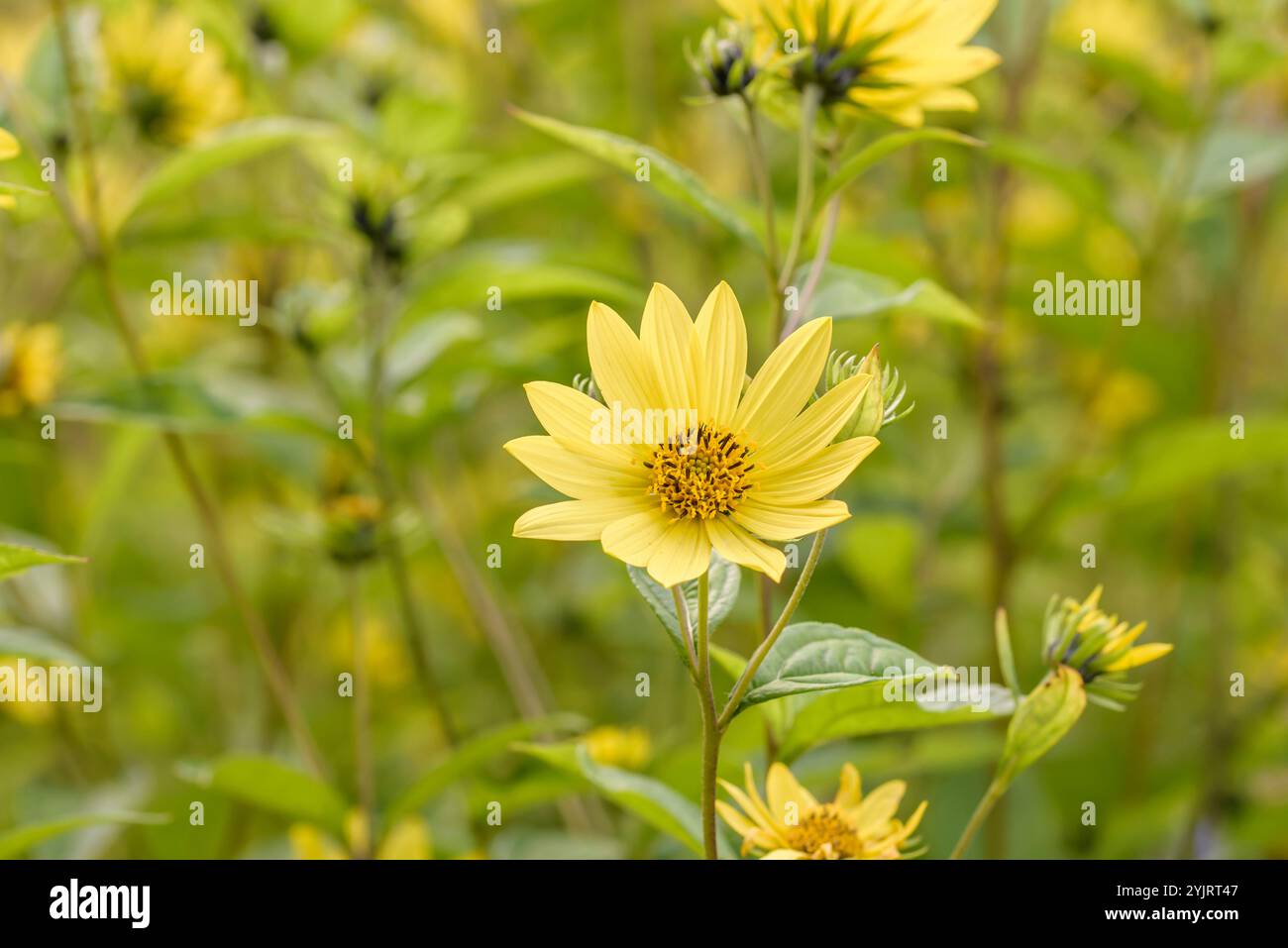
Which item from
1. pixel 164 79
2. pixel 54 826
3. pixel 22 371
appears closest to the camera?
pixel 54 826

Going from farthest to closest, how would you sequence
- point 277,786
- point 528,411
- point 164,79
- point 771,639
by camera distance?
point 528,411 → point 164,79 → point 277,786 → point 771,639

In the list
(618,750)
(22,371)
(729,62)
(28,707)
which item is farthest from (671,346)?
(28,707)

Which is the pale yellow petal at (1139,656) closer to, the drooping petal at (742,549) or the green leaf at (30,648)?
the drooping petal at (742,549)

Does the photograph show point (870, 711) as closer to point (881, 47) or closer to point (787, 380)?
point (787, 380)

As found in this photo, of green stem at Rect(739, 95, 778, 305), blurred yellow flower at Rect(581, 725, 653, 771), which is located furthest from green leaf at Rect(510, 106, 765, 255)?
blurred yellow flower at Rect(581, 725, 653, 771)
